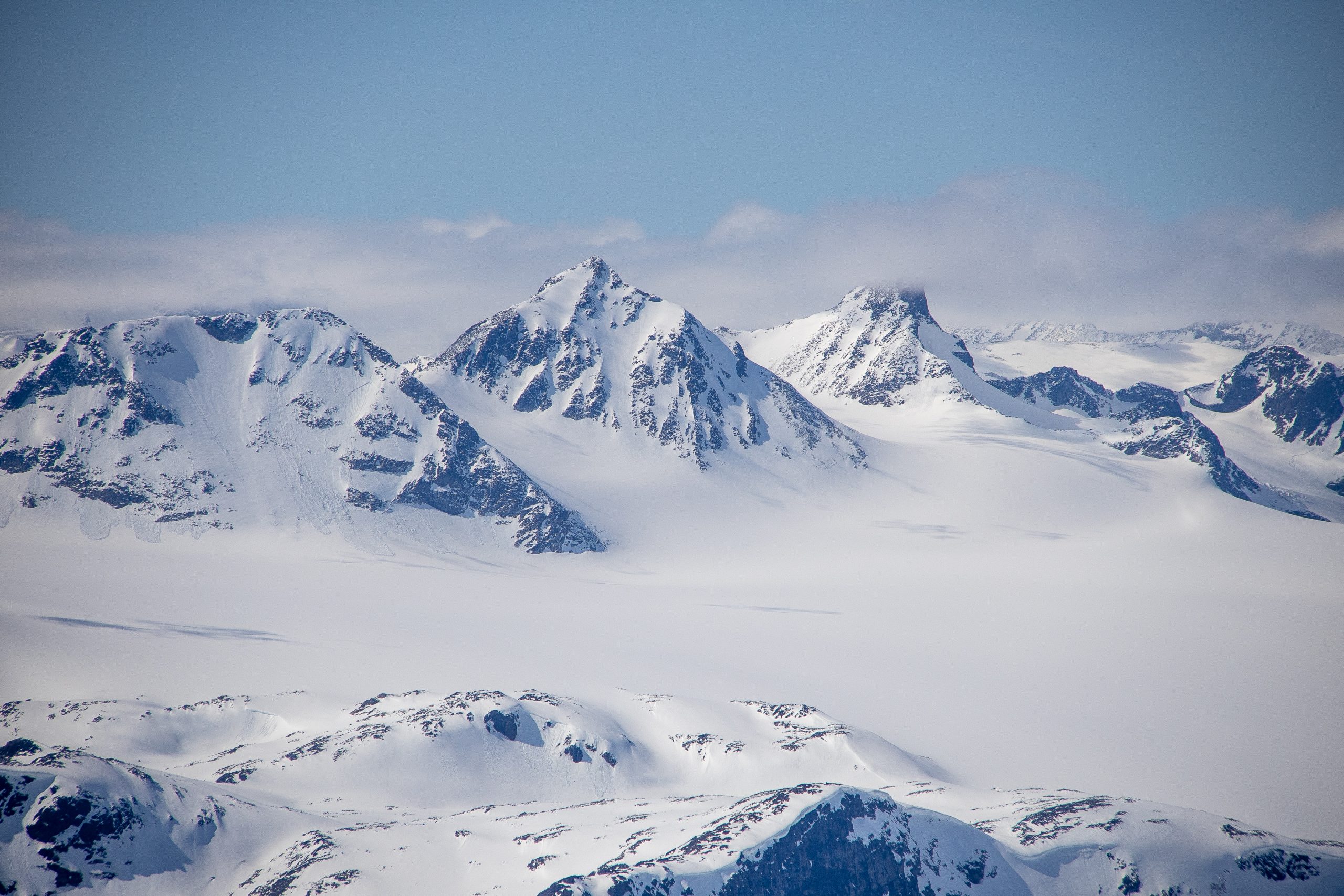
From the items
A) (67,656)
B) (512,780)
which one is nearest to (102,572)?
(67,656)

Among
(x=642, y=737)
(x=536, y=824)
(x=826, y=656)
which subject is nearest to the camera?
(x=536, y=824)

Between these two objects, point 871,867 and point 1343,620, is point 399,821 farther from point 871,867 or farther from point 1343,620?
point 1343,620

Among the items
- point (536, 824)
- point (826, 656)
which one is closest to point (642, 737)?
point (536, 824)

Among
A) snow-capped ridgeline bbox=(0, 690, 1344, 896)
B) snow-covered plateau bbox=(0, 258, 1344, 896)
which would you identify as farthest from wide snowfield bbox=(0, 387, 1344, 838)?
snow-capped ridgeline bbox=(0, 690, 1344, 896)

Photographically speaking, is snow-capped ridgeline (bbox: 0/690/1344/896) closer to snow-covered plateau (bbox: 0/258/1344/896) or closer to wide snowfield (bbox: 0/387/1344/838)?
snow-covered plateau (bbox: 0/258/1344/896)

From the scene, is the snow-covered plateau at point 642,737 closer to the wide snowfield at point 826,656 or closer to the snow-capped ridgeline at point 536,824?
the snow-capped ridgeline at point 536,824

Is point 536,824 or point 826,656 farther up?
point 826,656

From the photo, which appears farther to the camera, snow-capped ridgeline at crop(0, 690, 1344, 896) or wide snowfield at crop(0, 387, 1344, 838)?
wide snowfield at crop(0, 387, 1344, 838)

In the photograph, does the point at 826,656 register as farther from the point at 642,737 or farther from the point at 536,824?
the point at 536,824
